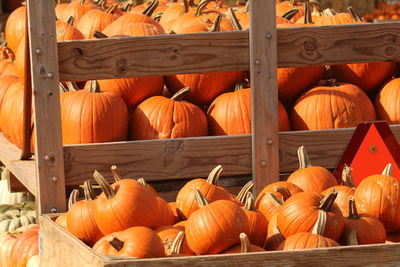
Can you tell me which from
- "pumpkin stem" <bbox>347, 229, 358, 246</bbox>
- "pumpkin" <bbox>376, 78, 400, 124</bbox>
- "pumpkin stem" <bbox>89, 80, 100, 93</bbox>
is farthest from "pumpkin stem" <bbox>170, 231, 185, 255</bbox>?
"pumpkin" <bbox>376, 78, 400, 124</bbox>

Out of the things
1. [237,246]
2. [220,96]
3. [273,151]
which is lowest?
[237,246]

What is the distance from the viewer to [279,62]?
3.36 metres

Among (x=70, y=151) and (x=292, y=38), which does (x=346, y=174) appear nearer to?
(x=292, y=38)

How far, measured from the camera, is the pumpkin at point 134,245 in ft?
7.91

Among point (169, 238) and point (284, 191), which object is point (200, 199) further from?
point (284, 191)

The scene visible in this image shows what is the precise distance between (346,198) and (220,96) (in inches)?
39.7

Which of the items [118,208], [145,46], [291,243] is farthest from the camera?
[145,46]

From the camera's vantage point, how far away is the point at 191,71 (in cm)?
328

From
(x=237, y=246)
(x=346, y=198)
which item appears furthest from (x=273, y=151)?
(x=237, y=246)

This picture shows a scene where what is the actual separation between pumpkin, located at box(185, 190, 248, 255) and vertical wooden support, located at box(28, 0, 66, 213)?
2.53 ft

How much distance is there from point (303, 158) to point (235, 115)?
462mm

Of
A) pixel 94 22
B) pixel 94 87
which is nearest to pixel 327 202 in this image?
pixel 94 87

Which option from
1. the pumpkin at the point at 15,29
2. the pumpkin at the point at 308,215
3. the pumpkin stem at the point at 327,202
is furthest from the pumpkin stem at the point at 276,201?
the pumpkin at the point at 15,29

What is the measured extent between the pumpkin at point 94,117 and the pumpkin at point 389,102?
3.89 feet
